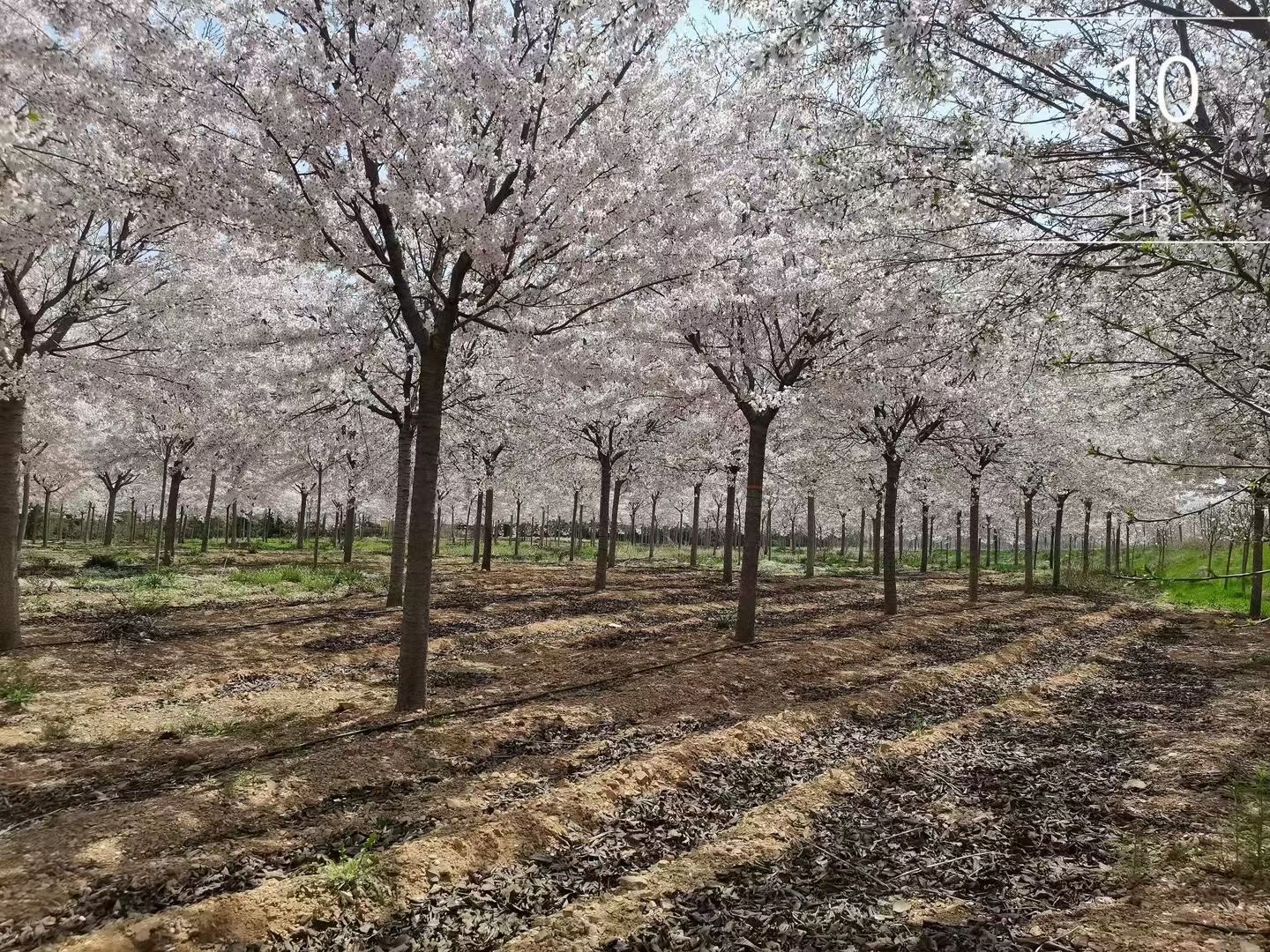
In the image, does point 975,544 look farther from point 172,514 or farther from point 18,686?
point 172,514

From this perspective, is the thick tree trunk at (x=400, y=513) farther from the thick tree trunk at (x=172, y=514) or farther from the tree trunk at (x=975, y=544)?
the tree trunk at (x=975, y=544)

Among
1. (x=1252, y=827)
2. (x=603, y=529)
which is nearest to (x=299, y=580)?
(x=603, y=529)

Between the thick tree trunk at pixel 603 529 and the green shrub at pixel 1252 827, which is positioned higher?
the thick tree trunk at pixel 603 529

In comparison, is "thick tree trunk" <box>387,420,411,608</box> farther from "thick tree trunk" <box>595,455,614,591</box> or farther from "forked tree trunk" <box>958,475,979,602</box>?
"forked tree trunk" <box>958,475,979,602</box>

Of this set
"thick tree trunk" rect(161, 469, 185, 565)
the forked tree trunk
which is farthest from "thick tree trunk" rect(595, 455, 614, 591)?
"thick tree trunk" rect(161, 469, 185, 565)

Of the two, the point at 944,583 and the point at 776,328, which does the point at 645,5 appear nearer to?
the point at 776,328

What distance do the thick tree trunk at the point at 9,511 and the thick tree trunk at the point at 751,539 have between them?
33.3 ft

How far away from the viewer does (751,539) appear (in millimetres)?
11133

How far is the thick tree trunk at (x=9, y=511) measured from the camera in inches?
359

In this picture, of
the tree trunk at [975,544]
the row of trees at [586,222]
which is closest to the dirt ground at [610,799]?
the row of trees at [586,222]

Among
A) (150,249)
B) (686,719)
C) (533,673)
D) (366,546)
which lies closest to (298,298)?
(150,249)

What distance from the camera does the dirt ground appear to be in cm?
384

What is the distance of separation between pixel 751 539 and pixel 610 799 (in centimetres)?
629

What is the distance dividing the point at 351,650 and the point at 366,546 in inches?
1283
